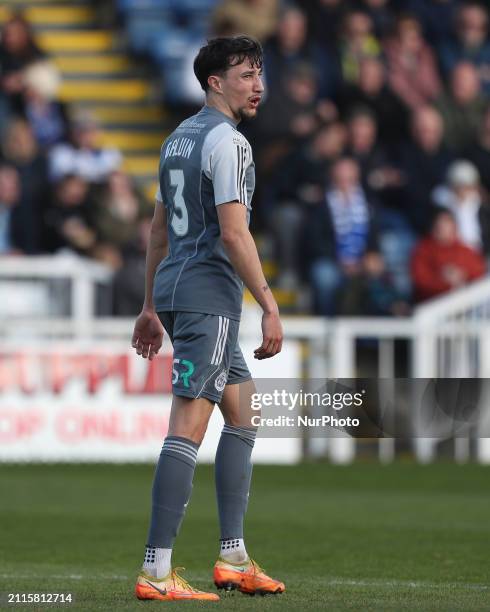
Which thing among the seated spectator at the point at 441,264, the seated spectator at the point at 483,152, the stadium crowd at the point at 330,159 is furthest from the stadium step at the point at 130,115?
the seated spectator at the point at 441,264

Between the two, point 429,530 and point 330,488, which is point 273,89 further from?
point 429,530

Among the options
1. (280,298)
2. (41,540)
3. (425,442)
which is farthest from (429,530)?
(280,298)

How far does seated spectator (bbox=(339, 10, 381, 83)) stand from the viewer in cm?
1881

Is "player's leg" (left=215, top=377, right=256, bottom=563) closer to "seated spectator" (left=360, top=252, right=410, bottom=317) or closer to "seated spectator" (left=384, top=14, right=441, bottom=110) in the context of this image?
"seated spectator" (left=360, top=252, right=410, bottom=317)

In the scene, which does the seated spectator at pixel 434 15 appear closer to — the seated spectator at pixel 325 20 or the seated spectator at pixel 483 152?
the seated spectator at pixel 325 20

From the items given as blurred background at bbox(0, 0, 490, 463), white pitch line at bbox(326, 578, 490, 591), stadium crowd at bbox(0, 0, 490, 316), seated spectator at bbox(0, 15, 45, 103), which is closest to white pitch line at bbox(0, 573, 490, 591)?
white pitch line at bbox(326, 578, 490, 591)

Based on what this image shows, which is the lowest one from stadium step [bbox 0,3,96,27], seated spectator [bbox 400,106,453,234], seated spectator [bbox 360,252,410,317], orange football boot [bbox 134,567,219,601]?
orange football boot [bbox 134,567,219,601]

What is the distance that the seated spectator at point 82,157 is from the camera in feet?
56.2

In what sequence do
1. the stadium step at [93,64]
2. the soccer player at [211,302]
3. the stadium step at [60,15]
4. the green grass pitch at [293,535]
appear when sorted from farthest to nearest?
the stadium step at [60,15]
the stadium step at [93,64]
the green grass pitch at [293,535]
the soccer player at [211,302]

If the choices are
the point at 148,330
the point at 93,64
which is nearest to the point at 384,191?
the point at 93,64

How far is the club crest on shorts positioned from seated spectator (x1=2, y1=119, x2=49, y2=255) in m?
10.5

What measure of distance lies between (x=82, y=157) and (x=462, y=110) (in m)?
4.47

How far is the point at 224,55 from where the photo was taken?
6297mm

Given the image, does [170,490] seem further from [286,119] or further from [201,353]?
[286,119]
